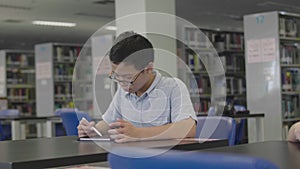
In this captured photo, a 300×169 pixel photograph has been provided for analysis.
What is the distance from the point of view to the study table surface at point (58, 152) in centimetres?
162

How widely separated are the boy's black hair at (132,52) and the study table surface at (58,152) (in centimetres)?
31

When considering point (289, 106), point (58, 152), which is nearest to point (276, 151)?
point (58, 152)

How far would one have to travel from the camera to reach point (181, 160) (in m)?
0.84

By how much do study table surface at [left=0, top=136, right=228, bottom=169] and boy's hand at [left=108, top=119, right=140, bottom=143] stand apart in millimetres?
43

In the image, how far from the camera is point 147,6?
611 centimetres

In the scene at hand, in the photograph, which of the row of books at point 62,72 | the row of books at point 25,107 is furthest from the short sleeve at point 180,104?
the row of books at point 25,107

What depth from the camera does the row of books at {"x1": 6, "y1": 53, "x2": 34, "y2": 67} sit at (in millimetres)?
10445

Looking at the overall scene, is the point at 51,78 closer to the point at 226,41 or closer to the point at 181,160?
the point at 226,41

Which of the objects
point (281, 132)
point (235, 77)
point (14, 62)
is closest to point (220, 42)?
point (235, 77)

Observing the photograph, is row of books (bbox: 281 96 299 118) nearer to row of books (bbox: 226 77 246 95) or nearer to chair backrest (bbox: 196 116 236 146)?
row of books (bbox: 226 77 246 95)

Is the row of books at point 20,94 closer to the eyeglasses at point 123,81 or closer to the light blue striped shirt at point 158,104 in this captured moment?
the light blue striped shirt at point 158,104

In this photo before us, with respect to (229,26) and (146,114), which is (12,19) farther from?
(146,114)

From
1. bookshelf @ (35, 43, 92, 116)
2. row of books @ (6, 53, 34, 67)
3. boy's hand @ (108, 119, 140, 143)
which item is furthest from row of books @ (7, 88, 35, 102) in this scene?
boy's hand @ (108, 119, 140, 143)

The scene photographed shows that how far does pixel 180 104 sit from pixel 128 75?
0.44 m
